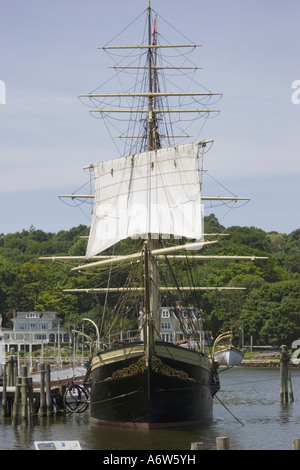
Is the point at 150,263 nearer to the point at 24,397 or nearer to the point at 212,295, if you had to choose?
the point at 24,397

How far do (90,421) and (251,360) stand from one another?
5629 centimetres

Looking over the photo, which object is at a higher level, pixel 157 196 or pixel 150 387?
pixel 157 196

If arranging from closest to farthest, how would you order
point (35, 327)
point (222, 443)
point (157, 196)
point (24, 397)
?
1. point (222, 443)
2. point (24, 397)
3. point (157, 196)
4. point (35, 327)

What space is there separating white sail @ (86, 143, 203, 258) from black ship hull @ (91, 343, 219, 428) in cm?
859

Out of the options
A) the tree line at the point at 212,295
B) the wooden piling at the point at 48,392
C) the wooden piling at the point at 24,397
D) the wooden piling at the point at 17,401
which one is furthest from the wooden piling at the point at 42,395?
the tree line at the point at 212,295

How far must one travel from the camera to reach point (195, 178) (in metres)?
54.1

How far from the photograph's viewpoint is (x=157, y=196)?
176ft

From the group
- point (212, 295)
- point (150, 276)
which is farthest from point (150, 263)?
point (212, 295)

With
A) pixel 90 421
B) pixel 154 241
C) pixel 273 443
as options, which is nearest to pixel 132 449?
pixel 273 443

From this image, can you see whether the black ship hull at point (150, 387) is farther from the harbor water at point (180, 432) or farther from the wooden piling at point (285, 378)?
the wooden piling at point (285, 378)

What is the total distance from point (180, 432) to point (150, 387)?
223 cm

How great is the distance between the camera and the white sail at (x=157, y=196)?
5266 centimetres

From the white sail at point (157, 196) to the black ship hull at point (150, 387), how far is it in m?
8.59

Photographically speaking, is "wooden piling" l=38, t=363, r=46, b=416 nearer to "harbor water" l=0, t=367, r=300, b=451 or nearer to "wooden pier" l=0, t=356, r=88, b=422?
"wooden pier" l=0, t=356, r=88, b=422
